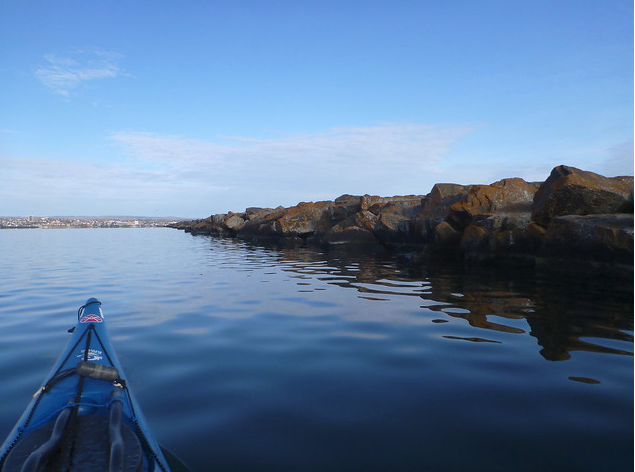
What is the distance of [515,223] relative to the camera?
43.9ft

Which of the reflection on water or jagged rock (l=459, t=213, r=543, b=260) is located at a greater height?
jagged rock (l=459, t=213, r=543, b=260)

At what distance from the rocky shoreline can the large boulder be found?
2cm

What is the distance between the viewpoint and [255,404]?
3.93 meters

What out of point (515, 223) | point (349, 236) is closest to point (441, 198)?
point (515, 223)

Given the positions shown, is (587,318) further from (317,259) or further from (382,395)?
(317,259)

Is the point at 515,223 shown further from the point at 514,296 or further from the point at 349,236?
the point at 349,236

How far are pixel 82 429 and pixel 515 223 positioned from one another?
44.6 feet

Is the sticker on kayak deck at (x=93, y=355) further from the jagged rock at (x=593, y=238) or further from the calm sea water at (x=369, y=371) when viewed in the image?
the jagged rock at (x=593, y=238)

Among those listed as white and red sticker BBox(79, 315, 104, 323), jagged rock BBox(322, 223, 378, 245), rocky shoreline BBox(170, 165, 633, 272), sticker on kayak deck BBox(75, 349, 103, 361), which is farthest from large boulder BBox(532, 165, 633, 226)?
sticker on kayak deck BBox(75, 349, 103, 361)

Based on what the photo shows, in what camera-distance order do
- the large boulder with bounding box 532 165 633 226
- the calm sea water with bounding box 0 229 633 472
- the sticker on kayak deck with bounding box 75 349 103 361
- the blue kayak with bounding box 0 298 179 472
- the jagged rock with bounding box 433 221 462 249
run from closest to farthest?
the blue kayak with bounding box 0 298 179 472, the calm sea water with bounding box 0 229 633 472, the sticker on kayak deck with bounding box 75 349 103 361, the large boulder with bounding box 532 165 633 226, the jagged rock with bounding box 433 221 462 249

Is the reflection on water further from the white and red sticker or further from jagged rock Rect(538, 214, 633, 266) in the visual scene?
the white and red sticker

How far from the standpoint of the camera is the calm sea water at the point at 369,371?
3.11m

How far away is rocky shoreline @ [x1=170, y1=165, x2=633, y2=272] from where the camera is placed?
34.9ft

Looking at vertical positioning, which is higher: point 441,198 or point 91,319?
point 441,198
